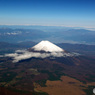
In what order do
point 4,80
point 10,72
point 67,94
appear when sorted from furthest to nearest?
1. point 10,72
2. point 4,80
3. point 67,94

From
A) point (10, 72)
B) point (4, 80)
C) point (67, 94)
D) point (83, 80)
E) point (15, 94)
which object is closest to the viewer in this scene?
point (15, 94)

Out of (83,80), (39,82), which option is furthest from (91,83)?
(39,82)

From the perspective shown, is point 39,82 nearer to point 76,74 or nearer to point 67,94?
point 67,94

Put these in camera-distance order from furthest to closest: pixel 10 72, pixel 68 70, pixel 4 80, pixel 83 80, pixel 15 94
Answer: pixel 68 70 < pixel 10 72 < pixel 83 80 < pixel 4 80 < pixel 15 94

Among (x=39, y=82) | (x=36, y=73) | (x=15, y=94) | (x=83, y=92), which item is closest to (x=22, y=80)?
(x=39, y=82)

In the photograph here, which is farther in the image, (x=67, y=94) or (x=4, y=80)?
(x=4, y=80)

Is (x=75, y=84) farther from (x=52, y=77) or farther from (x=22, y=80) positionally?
(x=22, y=80)

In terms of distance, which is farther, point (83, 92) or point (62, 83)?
point (62, 83)

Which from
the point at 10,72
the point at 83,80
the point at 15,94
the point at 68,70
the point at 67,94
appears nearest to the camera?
the point at 15,94

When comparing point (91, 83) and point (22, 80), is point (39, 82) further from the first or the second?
point (91, 83)
